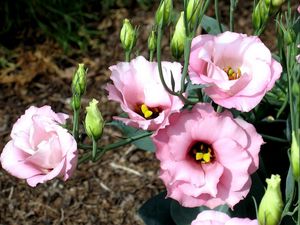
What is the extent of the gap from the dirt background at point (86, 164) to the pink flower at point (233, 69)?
527 mm

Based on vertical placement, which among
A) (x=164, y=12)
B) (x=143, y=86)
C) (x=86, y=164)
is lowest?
(x=86, y=164)

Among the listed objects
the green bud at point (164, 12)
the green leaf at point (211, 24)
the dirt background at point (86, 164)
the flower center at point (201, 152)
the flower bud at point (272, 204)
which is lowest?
the dirt background at point (86, 164)

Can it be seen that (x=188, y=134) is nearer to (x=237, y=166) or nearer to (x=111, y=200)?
(x=237, y=166)

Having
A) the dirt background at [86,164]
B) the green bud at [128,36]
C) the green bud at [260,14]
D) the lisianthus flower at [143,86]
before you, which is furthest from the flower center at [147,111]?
the dirt background at [86,164]

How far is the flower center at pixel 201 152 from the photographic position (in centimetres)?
124

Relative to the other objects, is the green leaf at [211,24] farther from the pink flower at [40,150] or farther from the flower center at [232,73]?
the pink flower at [40,150]

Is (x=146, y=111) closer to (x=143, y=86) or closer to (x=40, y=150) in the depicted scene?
(x=143, y=86)

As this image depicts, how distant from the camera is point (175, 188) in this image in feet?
3.96

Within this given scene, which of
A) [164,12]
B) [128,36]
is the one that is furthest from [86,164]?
[164,12]

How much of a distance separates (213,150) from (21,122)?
0.31m

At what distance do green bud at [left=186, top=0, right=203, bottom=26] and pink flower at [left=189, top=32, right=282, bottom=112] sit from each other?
0.06 meters

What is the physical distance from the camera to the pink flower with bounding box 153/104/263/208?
3.90 feet

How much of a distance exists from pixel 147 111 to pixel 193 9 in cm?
18

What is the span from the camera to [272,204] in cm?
106
